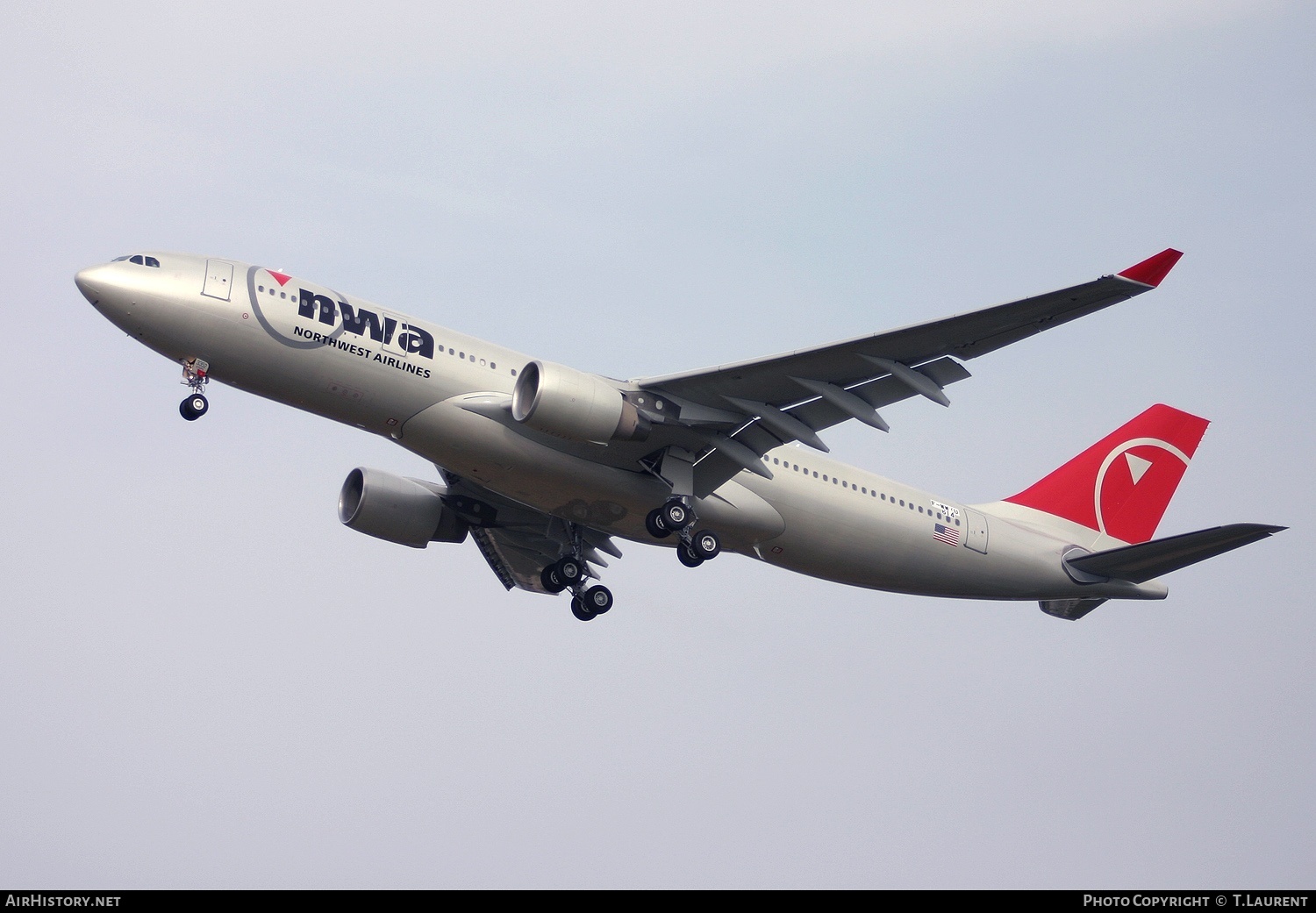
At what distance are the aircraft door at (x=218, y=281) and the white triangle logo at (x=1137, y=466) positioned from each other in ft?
75.3

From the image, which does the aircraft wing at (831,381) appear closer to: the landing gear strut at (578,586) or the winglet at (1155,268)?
the winglet at (1155,268)

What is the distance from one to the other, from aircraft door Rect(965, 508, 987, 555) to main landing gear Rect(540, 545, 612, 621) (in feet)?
29.3

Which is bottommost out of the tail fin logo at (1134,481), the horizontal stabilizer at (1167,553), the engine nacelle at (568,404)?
the horizontal stabilizer at (1167,553)

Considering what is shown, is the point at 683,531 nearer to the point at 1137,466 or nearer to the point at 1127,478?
the point at 1127,478

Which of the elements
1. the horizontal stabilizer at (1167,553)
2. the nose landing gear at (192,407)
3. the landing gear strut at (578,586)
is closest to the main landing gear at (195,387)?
the nose landing gear at (192,407)

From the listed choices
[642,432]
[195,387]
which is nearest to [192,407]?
[195,387]

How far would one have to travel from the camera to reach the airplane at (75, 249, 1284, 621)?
92.5 feet


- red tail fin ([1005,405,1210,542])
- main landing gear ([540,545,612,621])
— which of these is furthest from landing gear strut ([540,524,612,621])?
red tail fin ([1005,405,1210,542])

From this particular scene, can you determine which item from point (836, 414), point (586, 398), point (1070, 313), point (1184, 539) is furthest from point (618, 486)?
point (1184, 539)

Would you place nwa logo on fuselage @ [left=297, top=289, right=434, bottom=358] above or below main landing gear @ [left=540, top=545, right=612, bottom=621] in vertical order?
above

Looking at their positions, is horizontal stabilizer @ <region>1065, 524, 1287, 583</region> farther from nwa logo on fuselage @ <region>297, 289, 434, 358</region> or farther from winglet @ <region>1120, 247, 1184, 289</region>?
nwa logo on fuselage @ <region>297, 289, 434, 358</region>

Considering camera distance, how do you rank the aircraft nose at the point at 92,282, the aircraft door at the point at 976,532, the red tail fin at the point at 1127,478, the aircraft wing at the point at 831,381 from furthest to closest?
1. the red tail fin at the point at 1127,478
2. the aircraft door at the point at 976,532
3. the aircraft nose at the point at 92,282
4. the aircraft wing at the point at 831,381

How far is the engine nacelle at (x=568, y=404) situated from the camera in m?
28.3
